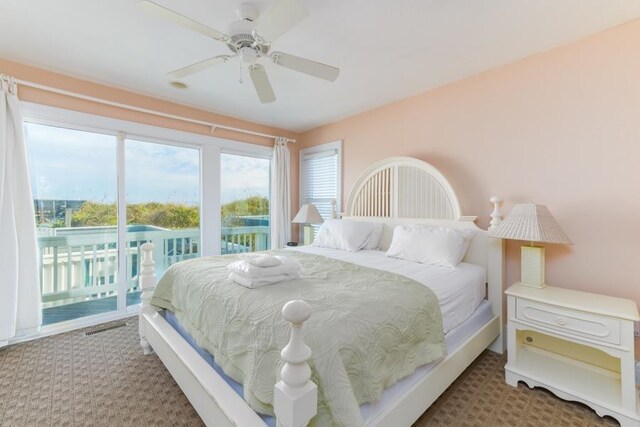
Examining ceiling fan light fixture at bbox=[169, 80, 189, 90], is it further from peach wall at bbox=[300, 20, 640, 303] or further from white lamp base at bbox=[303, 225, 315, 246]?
peach wall at bbox=[300, 20, 640, 303]

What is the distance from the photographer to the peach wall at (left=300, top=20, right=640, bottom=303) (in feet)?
6.41

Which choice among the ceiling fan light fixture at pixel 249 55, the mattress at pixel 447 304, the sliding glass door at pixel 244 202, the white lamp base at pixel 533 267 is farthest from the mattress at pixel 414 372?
the sliding glass door at pixel 244 202

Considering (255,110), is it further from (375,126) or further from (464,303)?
(464,303)

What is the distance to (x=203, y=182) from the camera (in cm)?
369

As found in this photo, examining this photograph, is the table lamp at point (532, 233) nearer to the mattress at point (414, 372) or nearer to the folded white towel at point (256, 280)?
the mattress at point (414, 372)

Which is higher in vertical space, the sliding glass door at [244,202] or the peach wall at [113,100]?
the peach wall at [113,100]

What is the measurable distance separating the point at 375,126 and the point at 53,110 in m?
3.35

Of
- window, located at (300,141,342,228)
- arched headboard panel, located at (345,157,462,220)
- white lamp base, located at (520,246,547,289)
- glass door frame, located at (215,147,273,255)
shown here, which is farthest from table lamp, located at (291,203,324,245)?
white lamp base, located at (520,246,547,289)

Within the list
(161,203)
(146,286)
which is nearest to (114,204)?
(161,203)

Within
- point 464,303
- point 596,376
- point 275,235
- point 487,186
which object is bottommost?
point 596,376

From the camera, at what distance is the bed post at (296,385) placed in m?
0.92

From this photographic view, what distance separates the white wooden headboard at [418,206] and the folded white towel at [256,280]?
1709 mm

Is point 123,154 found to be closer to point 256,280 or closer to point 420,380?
point 256,280

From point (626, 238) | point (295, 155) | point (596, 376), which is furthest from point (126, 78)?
point (596, 376)
